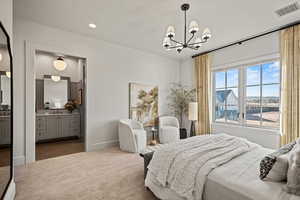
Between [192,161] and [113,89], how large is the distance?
3024 mm

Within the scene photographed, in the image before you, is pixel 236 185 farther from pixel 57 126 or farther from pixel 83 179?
pixel 57 126

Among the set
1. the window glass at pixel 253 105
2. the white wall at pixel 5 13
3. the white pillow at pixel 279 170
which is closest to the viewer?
the white pillow at pixel 279 170

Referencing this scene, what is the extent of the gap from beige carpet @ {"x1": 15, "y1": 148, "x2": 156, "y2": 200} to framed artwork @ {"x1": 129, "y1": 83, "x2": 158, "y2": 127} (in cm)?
150

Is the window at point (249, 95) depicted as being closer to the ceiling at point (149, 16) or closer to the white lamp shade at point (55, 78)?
the ceiling at point (149, 16)

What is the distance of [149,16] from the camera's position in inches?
109

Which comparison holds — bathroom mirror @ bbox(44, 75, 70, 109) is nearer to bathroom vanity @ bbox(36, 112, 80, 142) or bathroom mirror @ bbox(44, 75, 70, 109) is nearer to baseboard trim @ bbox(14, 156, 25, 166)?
bathroom vanity @ bbox(36, 112, 80, 142)

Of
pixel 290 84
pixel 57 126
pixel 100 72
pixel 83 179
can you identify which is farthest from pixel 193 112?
pixel 57 126

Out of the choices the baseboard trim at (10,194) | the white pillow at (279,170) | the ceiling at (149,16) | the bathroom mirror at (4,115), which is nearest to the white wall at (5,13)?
the bathroom mirror at (4,115)

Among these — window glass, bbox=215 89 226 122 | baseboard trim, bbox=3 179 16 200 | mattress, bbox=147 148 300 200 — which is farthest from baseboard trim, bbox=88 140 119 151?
window glass, bbox=215 89 226 122

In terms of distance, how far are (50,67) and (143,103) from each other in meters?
3.35

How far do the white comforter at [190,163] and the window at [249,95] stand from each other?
1.88 metres

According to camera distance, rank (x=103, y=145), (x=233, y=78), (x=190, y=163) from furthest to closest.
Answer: (x=233, y=78) < (x=103, y=145) < (x=190, y=163)

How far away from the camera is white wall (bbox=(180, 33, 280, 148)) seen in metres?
3.31

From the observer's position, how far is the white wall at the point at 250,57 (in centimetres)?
331
